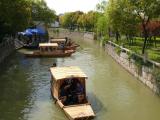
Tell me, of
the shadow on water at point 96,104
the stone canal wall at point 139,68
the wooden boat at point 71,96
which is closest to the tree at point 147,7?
the stone canal wall at point 139,68

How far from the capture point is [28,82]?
30812 millimetres

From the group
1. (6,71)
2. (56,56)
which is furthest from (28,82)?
(56,56)

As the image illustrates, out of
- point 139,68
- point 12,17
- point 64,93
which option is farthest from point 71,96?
point 12,17

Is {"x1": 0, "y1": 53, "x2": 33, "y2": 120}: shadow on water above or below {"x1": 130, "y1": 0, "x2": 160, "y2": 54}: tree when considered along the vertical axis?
below

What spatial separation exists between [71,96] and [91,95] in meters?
4.41

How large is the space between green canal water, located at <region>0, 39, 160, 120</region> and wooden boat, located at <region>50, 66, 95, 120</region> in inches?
23.7

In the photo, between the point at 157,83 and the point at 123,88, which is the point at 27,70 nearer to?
the point at 123,88

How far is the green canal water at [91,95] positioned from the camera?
2172 cm

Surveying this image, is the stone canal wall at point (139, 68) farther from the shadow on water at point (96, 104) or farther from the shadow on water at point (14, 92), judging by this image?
the shadow on water at point (14, 92)

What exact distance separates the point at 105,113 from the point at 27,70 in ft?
55.9

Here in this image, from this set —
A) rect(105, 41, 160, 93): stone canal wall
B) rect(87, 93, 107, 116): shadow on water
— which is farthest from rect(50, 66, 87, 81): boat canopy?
rect(105, 41, 160, 93): stone canal wall

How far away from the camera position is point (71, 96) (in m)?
22.1

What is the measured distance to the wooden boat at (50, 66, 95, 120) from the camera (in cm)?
1995

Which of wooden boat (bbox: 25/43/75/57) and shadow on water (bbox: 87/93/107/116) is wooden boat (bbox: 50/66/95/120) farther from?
wooden boat (bbox: 25/43/75/57)
